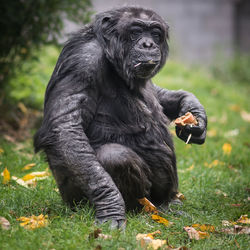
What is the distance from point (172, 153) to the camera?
15.4ft

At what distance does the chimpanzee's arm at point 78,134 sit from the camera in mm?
3885

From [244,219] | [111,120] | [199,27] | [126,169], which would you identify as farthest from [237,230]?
[199,27]

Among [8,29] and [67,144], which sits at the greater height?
[8,29]

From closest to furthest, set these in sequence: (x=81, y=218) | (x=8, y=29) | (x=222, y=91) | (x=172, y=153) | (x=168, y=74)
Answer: (x=81, y=218) → (x=172, y=153) → (x=8, y=29) → (x=222, y=91) → (x=168, y=74)

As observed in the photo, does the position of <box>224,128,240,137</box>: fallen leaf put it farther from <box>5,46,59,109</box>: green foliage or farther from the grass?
<box>5,46,59,109</box>: green foliage

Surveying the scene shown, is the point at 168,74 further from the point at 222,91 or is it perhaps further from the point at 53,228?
the point at 53,228

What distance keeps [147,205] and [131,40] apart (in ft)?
5.46

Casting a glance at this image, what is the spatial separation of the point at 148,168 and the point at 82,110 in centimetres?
93

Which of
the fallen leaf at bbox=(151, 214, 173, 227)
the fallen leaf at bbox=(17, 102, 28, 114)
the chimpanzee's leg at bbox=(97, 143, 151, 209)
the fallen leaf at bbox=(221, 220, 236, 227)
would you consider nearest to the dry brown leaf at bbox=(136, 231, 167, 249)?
the fallen leaf at bbox=(151, 214, 173, 227)

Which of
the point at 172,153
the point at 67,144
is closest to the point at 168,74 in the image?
the point at 172,153

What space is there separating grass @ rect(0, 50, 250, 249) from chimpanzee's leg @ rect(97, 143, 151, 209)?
0.22 metres

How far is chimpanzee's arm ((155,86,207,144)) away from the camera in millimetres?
4504

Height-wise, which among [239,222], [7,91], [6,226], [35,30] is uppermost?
[35,30]

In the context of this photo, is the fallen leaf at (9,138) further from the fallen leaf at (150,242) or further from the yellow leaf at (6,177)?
the fallen leaf at (150,242)
